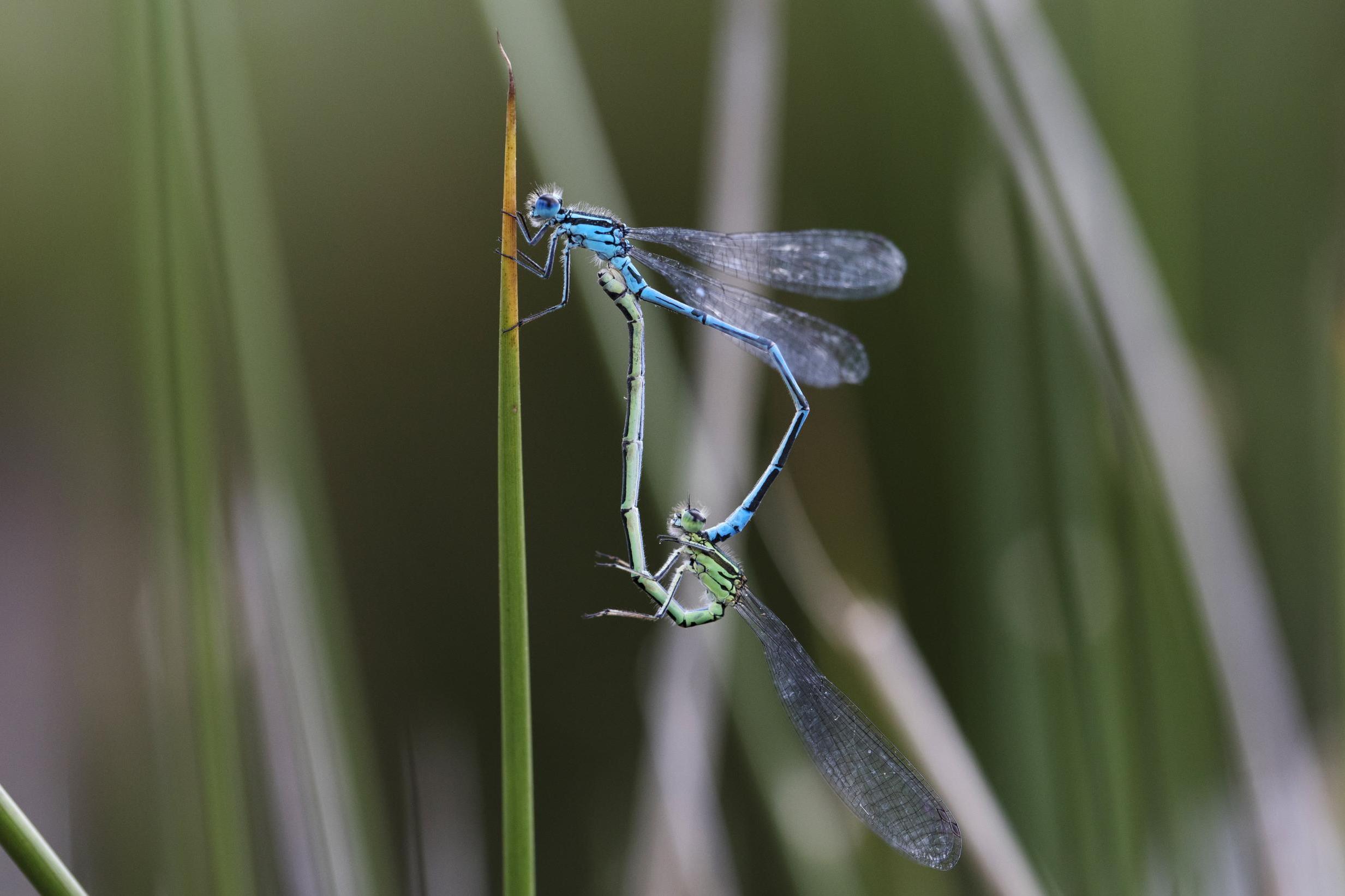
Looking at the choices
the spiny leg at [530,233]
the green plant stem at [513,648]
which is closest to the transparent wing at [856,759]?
the spiny leg at [530,233]

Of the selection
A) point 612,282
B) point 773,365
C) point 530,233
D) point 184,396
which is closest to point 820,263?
point 773,365

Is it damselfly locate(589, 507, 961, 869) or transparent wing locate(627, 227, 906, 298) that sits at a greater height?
transparent wing locate(627, 227, 906, 298)

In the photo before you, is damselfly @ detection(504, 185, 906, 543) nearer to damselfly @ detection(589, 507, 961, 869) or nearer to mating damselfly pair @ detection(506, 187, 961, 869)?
mating damselfly pair @ detection(506, 187, 961, 869)

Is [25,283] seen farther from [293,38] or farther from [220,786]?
[220,786]

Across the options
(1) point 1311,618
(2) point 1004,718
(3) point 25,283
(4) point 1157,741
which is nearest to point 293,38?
(3) point 25,283

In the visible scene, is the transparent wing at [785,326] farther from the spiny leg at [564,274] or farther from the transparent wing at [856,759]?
the transparent wing at [856,759]

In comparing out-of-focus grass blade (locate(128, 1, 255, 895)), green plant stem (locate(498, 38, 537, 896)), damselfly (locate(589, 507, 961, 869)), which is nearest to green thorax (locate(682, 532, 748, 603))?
damselfly (locate(589, 507, 961, 869))
